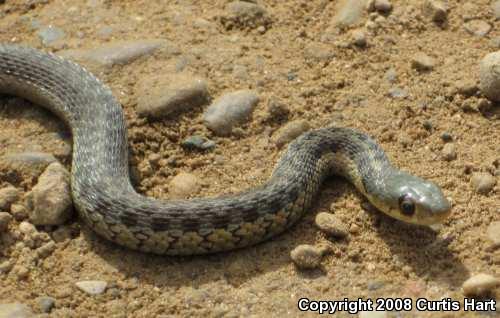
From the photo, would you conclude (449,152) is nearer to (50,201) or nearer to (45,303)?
(50,201)

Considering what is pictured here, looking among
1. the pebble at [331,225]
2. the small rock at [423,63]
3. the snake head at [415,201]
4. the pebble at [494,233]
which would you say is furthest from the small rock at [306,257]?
the small rock at [423,63]

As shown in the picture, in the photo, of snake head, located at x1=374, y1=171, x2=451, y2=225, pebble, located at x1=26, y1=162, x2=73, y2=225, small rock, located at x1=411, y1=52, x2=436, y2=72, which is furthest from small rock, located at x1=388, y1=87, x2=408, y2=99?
pebble, located at x1=26, y1=162, x2=73, y2=225

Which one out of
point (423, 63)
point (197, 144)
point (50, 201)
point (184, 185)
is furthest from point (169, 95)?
point (423, 63)

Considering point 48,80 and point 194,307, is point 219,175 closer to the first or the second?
point 194,307

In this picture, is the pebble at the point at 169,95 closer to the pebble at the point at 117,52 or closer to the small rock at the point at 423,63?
the pebble at the point at 117,52

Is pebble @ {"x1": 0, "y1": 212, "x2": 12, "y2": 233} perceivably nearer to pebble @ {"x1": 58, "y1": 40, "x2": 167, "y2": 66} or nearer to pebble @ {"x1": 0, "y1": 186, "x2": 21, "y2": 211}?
pebble @ {"x1": 0, "y1": 186, "x2": 21, "y2": 211}

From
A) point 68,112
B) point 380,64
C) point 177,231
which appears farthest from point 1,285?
point 380,64
